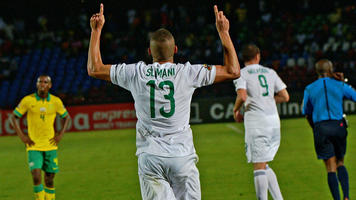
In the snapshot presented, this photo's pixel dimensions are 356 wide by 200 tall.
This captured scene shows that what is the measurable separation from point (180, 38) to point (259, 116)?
63.5 ft

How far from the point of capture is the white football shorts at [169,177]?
4047 mm

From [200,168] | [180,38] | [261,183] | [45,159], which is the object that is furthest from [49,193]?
[180,38]

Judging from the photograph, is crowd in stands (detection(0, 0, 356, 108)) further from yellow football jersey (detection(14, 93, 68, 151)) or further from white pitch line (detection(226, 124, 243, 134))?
yellow football jersey (detection(14, 93, 68, 151))

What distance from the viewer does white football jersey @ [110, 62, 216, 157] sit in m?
4.02

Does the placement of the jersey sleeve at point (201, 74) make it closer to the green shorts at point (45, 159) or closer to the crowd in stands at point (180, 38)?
the green shorts at point (45, 159)

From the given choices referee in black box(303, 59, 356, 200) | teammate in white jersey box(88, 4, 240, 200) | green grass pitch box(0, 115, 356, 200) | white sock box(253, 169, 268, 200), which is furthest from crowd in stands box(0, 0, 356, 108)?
teammate in white jersey box(88, 4, 240, 200)

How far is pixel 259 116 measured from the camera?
7000mm

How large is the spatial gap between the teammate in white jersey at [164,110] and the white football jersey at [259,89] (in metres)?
2.94

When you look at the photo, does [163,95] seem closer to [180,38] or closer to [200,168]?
[200,168]

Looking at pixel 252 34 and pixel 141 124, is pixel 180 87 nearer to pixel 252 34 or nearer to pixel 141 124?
pixel 141 124

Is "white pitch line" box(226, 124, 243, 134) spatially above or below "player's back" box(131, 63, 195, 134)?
below

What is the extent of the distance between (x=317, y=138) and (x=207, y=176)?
361 centimetres

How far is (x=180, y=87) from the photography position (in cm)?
403

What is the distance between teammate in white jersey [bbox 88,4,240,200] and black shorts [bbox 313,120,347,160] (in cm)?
310
